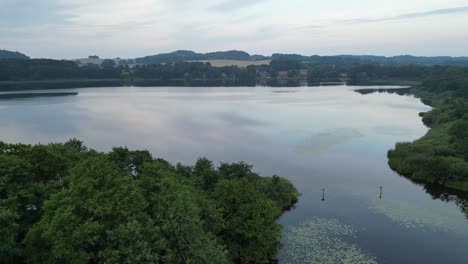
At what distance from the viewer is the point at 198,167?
35.8 m

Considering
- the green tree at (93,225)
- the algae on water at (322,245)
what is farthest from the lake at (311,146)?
the green tree at (93,225)

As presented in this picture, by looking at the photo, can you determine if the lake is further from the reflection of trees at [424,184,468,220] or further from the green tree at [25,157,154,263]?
the green tree at [25,157,154,263]

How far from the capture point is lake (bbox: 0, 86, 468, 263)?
35062 mm

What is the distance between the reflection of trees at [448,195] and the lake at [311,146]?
40cm

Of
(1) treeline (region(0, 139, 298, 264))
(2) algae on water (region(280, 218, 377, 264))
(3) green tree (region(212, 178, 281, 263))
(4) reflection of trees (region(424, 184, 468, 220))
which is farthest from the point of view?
(4) reflection of trees (region(424, 184, 468, 220))

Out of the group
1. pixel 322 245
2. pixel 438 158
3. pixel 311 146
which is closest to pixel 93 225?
pixel 322 245

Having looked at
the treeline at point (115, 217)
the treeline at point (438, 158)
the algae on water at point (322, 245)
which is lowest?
the algae on water at point (322, 245)

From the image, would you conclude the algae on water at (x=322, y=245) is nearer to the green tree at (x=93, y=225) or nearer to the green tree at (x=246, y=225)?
the green tree at (x=246, y=225)

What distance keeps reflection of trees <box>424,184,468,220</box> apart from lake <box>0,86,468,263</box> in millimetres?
401

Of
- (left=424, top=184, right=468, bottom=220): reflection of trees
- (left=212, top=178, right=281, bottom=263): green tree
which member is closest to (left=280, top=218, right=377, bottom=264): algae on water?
(left=212, top=178, right=281, bottom=263): green tree

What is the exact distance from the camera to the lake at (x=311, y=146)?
35.1 metres

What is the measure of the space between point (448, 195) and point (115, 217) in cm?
4201

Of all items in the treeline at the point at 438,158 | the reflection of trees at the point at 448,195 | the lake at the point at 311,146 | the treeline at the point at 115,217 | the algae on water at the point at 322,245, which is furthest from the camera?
the treeline at the point at 438,158

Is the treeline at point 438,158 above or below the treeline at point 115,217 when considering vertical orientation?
below
